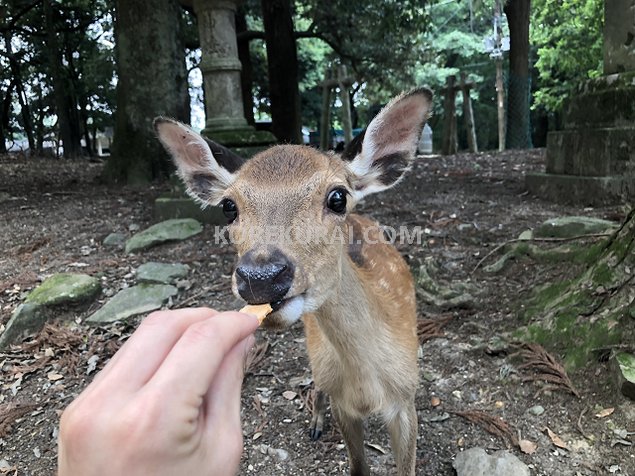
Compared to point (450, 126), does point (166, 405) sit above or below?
below

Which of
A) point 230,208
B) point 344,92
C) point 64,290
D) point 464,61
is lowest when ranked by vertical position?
point 64,290

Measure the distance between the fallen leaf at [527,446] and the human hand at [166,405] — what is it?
1.82 m

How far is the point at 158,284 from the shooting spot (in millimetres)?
4129

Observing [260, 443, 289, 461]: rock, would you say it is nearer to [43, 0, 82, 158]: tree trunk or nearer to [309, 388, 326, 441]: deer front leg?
[309, 388, 326, 441]: deer front leg

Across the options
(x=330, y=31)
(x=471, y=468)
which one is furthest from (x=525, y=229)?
(x=330, y=31)

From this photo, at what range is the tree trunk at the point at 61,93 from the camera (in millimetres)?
16455

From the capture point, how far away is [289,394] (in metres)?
3.02

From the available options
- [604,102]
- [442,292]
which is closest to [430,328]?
[442,292]

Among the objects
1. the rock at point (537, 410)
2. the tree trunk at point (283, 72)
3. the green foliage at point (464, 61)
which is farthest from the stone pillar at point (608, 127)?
the green foliage at point (464, 61)

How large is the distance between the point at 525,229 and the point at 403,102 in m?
2.93

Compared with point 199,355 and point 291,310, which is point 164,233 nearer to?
point 291,310

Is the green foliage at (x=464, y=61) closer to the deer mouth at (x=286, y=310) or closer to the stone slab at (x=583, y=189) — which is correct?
the stone slab at (x=583, y=189)

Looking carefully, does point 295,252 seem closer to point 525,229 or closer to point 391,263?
point 391,263

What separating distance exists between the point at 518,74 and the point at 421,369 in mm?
12694
